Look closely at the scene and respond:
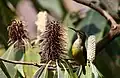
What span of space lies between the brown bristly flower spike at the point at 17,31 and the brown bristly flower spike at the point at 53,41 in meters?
0.10

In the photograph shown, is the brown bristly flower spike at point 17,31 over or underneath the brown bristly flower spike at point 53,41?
over

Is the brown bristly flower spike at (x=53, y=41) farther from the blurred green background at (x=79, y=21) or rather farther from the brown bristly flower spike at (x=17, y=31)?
the blurred green background at (x=79, y=21)

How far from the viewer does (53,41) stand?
156cm

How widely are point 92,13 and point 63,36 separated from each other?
1011mm

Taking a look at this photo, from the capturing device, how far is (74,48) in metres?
1.51

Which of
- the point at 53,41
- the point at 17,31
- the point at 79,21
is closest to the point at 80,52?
the point at 53,41

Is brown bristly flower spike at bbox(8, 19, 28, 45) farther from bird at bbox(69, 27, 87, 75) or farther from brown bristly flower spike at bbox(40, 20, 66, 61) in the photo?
bird at bbox(69, 27, 87, 75)

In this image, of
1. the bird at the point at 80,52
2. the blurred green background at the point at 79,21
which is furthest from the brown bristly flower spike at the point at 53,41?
the blurred green background at the point at 79,21

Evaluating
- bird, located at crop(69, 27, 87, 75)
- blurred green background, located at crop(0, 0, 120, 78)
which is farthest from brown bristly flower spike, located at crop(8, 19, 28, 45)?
blurred green background, located at crop(0, 0, 120, 78)

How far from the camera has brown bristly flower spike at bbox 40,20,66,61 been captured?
1.55m

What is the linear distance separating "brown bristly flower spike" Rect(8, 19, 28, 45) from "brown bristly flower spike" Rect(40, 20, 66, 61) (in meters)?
0.10

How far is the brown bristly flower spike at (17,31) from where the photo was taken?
5.36ft

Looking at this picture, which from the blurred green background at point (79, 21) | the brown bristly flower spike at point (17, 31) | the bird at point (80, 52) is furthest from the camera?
the blurred green background at point (79, 21)

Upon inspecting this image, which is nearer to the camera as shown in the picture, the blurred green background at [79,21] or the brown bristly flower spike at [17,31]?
the brown bristly flower spike at [17,31]
